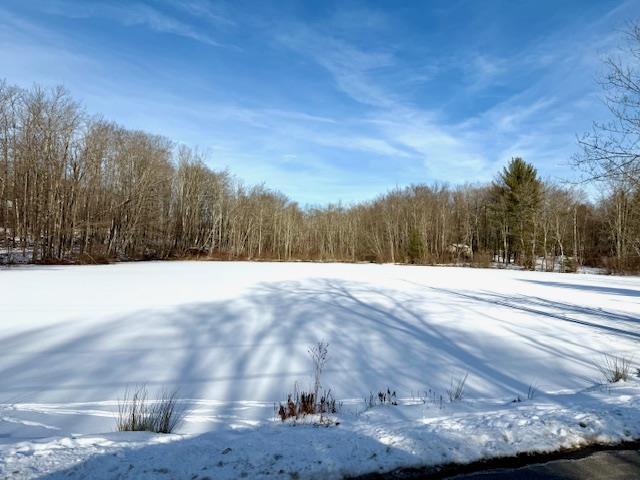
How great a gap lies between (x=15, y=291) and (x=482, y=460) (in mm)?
14630

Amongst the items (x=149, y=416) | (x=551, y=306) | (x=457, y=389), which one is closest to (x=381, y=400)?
(x=457, y=389)

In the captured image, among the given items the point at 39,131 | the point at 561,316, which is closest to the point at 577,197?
the point at 561,316

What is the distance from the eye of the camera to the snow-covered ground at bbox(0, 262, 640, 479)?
2.66 meters

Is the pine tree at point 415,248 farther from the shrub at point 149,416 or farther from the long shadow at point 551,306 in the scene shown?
the shrub at point 149,416

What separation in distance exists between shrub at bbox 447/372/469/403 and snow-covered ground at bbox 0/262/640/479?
0.10 m

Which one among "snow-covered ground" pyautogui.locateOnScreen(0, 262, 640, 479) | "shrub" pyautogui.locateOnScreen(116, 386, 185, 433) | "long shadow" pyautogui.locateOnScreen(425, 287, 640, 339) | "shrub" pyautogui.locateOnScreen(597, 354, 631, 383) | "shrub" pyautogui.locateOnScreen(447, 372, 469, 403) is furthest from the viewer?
"long shadow" pyautogui.locateOnScreen(425, 287, 640, 339)

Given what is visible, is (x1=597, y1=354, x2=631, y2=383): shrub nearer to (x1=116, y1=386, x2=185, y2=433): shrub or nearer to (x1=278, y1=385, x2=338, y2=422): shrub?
(x1=278, y1=385, x2=338, y2=422): shrub

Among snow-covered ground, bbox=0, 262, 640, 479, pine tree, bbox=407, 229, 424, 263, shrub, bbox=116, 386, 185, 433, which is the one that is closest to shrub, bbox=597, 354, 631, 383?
snow-covered ground, bbox=0, 262, 640, 479

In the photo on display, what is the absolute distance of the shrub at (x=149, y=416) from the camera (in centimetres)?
333

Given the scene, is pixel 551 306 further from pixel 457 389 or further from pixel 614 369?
pixel 457 389

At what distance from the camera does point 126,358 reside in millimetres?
6039

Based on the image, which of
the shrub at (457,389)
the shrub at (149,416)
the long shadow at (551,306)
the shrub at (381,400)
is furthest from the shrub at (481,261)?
the shrub at (149,416)

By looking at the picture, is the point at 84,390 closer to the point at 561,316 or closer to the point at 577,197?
the point at 561,316

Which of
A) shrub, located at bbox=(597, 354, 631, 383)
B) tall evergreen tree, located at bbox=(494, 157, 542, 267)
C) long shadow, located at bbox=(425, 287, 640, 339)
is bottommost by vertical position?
shrub, located at bbox=(597, 354, 631, 383)
